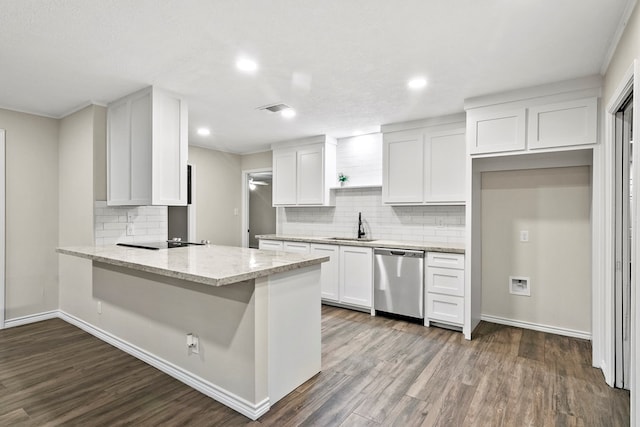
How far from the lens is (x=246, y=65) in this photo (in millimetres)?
2652

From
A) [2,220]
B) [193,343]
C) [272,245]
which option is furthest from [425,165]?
[2,220]

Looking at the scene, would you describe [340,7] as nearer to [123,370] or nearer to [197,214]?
[123,370]

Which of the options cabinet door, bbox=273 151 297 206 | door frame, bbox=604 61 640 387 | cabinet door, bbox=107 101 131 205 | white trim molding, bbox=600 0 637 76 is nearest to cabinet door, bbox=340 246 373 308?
cabinet door, bbox=273 151 297 206

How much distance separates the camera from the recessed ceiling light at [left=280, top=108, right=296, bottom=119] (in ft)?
12.5

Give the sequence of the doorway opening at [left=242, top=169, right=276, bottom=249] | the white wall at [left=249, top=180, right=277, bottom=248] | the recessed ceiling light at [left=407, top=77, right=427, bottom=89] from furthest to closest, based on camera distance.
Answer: the white wall at [left=249, top=180, right=277, bottom=248] < the doorway opening at [left=242, top=169, right=276, bottom=249] < the recessed ceiling light at [left=407, top=77, right=427, bottom=89]

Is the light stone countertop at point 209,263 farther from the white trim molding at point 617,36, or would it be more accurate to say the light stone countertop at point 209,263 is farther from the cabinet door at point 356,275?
the white trim molding at point 617,36

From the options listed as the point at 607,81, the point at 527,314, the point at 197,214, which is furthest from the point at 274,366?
the point at 197,214

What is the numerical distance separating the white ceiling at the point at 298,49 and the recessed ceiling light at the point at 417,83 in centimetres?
6

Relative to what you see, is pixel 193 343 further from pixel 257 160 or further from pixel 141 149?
pixel 257 160

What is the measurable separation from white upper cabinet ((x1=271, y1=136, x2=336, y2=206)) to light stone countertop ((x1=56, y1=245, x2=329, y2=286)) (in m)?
2.30

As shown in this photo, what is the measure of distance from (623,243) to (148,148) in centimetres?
393

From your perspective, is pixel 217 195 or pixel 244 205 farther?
pixel 244 205

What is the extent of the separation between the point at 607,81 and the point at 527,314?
2.36m

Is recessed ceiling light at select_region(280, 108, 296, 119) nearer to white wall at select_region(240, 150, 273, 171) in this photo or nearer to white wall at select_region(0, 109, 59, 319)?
white wall at select_region(240, 150, 273, 171)
